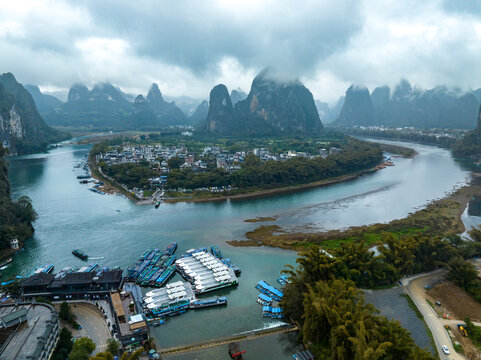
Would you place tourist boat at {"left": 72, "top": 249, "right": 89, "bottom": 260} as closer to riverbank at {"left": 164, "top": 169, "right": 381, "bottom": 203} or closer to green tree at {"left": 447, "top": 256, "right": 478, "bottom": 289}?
riverbank at {"left": 164, "top": 169, "right": 381, "bottom": 203}

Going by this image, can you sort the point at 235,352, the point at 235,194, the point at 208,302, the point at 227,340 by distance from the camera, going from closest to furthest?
1. the point at 235,352
2. the point at 227,340
3. the point at 208,302
4. the point at 235,194

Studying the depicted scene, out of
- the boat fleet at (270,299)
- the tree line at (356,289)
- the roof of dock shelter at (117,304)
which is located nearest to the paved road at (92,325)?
the roof of dock shelter at (117,304)

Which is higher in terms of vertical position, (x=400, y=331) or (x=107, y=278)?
(x=400, y=331)

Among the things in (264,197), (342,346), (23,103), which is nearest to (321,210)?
(264,197)

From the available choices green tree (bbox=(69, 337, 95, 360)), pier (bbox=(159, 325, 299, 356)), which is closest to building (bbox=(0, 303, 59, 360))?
green tree (bbox=(69, 337, 95, 360))

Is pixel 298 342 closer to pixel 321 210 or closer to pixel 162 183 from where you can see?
pixel 321 210

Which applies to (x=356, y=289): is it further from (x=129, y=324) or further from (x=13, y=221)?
(x=13, y=221)

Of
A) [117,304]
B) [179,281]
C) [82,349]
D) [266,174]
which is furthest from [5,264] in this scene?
[266,174]
